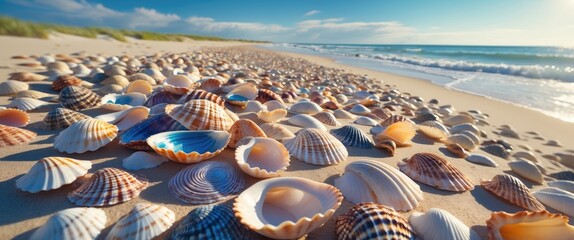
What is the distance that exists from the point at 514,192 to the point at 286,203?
1811 mm

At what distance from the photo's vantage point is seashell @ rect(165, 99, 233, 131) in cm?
236

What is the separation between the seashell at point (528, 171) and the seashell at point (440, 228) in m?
1.71

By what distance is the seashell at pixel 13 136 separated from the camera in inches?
84.4

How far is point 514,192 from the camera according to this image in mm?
2059

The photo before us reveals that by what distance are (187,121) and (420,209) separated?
1.96 m

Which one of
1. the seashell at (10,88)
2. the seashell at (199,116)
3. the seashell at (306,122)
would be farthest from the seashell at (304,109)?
the seashell at (10,88)

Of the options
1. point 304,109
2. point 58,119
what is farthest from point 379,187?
point 58,119

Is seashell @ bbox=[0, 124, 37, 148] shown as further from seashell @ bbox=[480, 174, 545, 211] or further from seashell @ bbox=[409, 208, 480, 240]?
seashell @ bbox=[480, 174, 545, 211]

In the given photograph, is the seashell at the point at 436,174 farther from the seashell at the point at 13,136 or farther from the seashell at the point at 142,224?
the seashell at the point at 13,136

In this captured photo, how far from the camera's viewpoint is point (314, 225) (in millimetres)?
1331

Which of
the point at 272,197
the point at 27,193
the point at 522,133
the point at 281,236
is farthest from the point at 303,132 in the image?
the point at 522,133

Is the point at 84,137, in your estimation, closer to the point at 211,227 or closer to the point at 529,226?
the point at 211,227

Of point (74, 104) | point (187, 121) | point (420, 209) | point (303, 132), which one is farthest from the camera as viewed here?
point (74, 104)

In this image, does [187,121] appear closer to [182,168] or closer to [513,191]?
[182,168]
